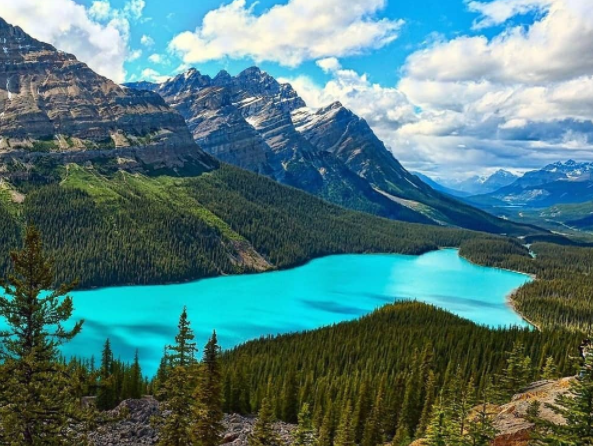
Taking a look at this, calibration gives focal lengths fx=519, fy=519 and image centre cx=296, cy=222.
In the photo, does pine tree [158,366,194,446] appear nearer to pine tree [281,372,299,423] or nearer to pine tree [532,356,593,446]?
pine tree [532,356,593,446]

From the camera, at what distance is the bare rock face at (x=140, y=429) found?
145 feet

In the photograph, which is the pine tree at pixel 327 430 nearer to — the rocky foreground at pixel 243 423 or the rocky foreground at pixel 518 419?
the rocky foreground at pixel 243 423

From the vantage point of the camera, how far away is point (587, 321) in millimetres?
158375

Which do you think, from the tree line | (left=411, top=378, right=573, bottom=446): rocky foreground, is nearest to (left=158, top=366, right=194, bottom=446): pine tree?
the tree line

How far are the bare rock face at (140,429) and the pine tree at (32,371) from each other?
19082 millimetres

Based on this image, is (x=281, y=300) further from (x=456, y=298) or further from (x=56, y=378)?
(x=56, y=378)

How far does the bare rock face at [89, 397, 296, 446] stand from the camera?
44.1 metres

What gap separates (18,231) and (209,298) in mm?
82811

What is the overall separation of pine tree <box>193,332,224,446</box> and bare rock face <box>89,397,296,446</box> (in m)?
5.02

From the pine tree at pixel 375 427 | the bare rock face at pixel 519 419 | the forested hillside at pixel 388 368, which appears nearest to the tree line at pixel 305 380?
the pine tree at pixel 375 427

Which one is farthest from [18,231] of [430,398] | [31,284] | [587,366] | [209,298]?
[587,366]

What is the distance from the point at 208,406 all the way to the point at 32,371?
18762 mm

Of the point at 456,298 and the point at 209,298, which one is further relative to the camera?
the point at 456,298

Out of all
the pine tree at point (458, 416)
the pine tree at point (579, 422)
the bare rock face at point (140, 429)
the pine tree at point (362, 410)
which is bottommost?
the bare rock face at point (140, 429)
